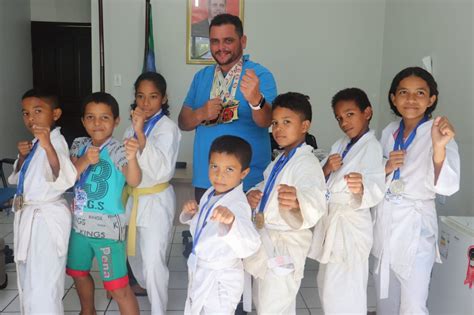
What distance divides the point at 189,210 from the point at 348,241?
675 millimetres

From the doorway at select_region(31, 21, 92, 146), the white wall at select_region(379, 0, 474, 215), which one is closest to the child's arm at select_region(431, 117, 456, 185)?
the white wall at select_region(379, 0, 474, 215)

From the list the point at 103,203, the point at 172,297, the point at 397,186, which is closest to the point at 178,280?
the point at 172,297

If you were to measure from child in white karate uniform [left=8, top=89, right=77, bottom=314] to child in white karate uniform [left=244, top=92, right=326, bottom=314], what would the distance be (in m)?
0.83

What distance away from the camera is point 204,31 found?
4.12 metres

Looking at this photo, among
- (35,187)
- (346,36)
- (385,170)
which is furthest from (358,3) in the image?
(35,187)

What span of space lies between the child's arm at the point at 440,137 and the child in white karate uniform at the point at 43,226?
58.6 inches

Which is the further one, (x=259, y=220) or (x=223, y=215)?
(x=259, y=220)

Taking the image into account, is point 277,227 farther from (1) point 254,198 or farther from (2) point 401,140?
(2) point 401,140

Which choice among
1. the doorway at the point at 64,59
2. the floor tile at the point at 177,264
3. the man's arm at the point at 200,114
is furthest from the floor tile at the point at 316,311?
the doorway at the point at 64,59

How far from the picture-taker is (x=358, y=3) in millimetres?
4168

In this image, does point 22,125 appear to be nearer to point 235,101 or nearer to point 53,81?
point 53,81

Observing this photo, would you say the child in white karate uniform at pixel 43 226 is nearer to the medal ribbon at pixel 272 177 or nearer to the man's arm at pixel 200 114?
the man's arm at pixel 200 114

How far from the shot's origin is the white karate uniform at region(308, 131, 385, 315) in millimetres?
1718

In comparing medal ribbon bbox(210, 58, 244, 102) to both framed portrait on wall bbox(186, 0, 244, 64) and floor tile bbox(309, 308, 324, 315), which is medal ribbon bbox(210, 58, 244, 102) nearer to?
floor tile bbox(309, 308, 324, 315)
